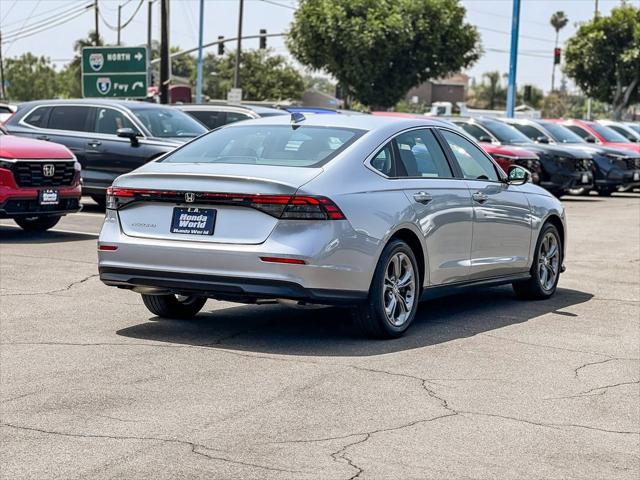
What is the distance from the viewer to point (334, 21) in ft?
182

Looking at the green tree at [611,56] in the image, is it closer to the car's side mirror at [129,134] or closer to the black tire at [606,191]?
the black tire at [606,191]

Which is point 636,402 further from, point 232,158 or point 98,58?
point 98,58

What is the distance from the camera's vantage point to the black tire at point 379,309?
27.5 feet

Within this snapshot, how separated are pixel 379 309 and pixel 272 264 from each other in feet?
2.96

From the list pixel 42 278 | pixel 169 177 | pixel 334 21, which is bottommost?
pixel 42 278

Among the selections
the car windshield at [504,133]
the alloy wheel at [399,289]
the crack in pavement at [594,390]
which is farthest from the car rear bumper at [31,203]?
the car windshield at [504,133]

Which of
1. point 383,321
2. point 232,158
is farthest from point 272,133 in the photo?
point 383,321

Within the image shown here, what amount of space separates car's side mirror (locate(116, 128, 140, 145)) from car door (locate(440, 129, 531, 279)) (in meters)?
8.82

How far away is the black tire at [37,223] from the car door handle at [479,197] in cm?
739

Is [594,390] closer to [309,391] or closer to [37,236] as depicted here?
[309,391]

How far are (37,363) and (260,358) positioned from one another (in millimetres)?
1354

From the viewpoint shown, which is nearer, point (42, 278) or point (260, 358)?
point (260, 358)

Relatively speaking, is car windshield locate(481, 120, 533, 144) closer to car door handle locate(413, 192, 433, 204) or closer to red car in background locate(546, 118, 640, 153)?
red car in background locate(546, 118, 640, 153)

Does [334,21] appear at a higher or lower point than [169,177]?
higher
